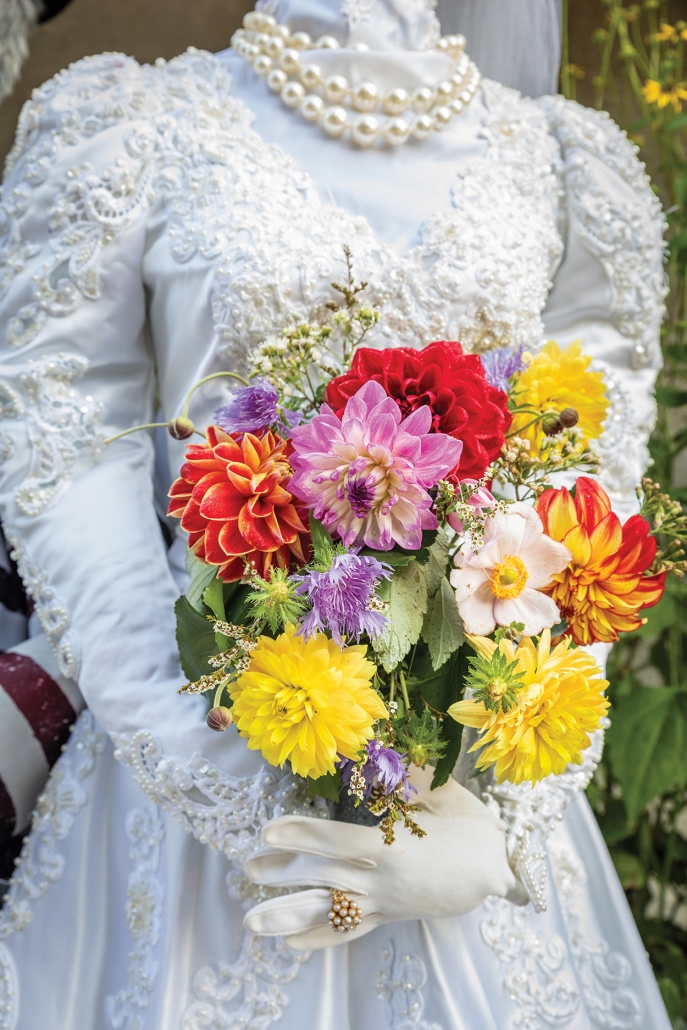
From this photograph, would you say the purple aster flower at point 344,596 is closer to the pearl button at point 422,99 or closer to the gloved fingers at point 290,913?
the gloved fingers at point 290,913

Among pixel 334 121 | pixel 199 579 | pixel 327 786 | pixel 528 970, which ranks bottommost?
pixel 528 970

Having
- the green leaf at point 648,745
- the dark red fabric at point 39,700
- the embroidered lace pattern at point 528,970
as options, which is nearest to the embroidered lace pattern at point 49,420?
the dark red fabric at point 39,700

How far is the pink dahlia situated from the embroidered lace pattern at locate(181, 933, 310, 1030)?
0.44 meters

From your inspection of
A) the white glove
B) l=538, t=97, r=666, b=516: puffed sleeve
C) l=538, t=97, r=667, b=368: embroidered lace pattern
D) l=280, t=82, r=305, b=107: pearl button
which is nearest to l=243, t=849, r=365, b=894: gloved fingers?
the white glove

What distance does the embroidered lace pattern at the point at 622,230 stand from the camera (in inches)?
38.2

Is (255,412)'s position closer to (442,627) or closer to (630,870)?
(442,627)

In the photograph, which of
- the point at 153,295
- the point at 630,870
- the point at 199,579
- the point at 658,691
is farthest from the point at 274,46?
the point at 630,870

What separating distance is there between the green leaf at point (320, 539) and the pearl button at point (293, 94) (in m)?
0.60

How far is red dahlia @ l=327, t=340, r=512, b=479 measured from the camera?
0.52 metres

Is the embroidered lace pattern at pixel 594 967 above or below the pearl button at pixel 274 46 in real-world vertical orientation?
below

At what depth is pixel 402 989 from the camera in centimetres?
73

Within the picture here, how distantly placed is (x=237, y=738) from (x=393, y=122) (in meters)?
0.67

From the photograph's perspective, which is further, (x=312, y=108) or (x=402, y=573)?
(x=312, y=108)

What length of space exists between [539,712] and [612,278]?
65 centimetres
